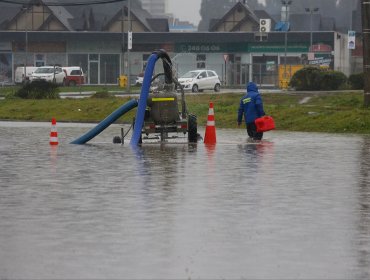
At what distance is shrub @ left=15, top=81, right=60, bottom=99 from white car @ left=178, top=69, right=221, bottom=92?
18.3 m

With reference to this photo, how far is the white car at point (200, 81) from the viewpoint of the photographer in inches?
2773

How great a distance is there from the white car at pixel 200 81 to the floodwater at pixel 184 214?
1813 inches

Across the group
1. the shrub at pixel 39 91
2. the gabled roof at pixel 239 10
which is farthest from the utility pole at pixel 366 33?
the gabled roof at pixel 239 10

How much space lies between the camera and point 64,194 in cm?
1547

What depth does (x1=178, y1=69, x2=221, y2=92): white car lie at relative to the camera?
231 feet

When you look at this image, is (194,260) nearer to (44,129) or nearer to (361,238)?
(361,238)

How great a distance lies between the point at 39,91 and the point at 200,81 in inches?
811

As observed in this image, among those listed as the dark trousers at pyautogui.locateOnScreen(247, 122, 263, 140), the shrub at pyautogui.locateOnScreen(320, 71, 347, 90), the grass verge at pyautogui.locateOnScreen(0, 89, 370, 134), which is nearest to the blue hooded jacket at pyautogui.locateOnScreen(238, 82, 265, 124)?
the dark trousers at pyautogui.locateOnScreen(247, 122, 263, 140)

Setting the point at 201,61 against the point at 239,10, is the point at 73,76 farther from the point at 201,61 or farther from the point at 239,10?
the point at 239,10

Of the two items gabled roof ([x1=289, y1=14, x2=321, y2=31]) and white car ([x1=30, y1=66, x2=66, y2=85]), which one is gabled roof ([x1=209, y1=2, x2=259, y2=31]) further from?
white car ([x1=30, y1=66, x2=66, y2=85])

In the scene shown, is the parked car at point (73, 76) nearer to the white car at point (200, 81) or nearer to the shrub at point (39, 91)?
the white car at point (200, 81)

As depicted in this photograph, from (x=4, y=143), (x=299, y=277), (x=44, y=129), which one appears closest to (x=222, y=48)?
(x=44, y=129)

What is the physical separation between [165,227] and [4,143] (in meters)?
16.0

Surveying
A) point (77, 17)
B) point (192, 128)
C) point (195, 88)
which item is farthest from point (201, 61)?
point (192, 128)
